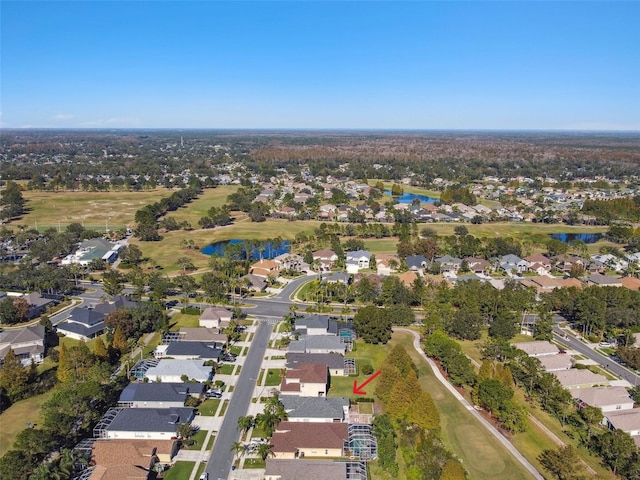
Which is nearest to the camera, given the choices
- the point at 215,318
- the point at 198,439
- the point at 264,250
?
the point at 198,439

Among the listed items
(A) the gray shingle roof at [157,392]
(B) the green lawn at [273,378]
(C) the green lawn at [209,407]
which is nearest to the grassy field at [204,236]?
(B) the green lawn at [273,378]

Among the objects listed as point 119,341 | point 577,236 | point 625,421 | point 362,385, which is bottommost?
point 362,385

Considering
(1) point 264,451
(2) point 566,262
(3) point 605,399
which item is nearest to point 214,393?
(1) point 264,451

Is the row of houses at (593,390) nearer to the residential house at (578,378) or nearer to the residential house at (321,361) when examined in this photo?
the residential house at (578,378)

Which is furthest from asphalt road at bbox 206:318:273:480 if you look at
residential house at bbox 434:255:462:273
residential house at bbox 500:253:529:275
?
residential house at bbox 500:253:529:275

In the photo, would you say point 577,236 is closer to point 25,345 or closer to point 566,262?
point 566,262

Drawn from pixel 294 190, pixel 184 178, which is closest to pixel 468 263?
pixel 294 190
